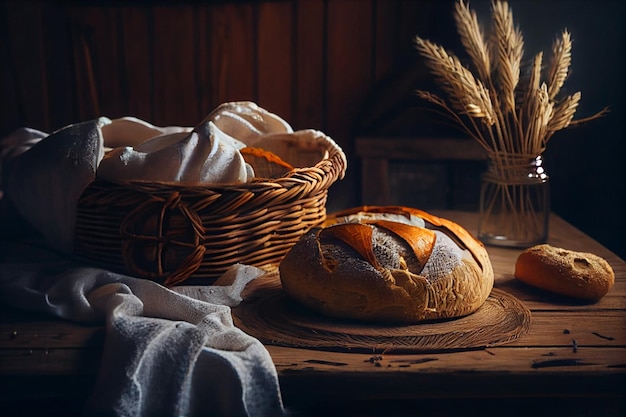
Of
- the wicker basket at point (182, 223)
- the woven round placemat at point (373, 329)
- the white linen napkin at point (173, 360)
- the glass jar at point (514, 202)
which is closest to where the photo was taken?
the white linen napkin at point (173, 360)

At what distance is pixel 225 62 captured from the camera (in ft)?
8.36

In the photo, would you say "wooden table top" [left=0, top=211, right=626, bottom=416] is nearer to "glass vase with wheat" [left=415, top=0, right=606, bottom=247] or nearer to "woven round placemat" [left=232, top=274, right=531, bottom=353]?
"woven round placemat" [left=232, top=274, right=531, bottom=353]

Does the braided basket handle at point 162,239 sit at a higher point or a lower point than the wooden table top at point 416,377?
higher

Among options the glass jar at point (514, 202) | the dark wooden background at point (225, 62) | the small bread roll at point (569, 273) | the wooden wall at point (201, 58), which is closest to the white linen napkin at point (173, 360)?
the small bread roll at point (569, 273)

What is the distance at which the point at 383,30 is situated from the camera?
250cm

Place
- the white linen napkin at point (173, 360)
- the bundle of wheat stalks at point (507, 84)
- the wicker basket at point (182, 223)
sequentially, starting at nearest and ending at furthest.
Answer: the white linen napkin at point (173, 360)
the wicker basket at point (182, 223)
the bundle of wheat stalks at point (507, 84)

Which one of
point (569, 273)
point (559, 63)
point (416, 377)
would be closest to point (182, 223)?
point (416, 377)

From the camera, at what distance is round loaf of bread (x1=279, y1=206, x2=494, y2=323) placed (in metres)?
A: 1.00

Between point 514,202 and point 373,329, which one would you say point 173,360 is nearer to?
point 373,329

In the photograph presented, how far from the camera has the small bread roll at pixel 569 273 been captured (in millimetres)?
1153

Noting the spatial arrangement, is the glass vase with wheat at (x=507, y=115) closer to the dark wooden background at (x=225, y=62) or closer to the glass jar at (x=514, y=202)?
the glass jar at (x=514, y=202)

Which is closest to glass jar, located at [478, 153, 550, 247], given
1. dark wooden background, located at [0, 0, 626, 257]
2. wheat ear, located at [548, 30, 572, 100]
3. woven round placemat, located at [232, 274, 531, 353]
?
wheat ear, located at [548, 30, 572, 100]

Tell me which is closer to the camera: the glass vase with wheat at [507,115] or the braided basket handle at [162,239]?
the braided basket handle at [162,239]

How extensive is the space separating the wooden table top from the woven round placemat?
18 millimetres
